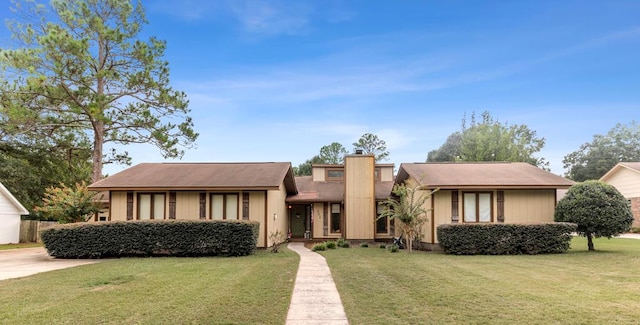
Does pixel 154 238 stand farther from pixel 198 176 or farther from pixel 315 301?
pixel 315 301

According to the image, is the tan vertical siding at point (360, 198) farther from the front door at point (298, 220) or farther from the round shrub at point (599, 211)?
the round shrub at point (599, 211)

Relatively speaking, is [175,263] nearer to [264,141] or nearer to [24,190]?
[264,141]

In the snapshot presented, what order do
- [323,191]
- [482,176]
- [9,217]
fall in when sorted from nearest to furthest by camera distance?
[482,176], [9,217], [323,191]

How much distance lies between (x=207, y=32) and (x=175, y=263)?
929 centimetres

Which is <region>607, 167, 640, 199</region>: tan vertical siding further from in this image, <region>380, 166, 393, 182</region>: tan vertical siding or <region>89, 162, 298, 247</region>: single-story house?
<region>89, 162, 298, 247</region>: single-story house

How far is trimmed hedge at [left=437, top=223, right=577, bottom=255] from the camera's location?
14719 mm

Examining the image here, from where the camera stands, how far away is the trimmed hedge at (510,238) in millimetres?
14719

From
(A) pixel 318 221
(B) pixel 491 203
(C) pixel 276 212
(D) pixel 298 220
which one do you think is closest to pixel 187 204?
(C) pixel 276 212

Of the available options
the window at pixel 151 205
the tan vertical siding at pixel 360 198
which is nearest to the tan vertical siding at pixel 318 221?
the tan vertical siding at pixel 360 198

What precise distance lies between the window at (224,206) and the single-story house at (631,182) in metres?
24.5

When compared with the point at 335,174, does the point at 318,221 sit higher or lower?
lower

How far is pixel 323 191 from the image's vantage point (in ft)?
83.0

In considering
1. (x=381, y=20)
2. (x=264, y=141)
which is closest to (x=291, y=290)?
(x=381, y=20)

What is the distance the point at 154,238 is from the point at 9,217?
15.3 metres
